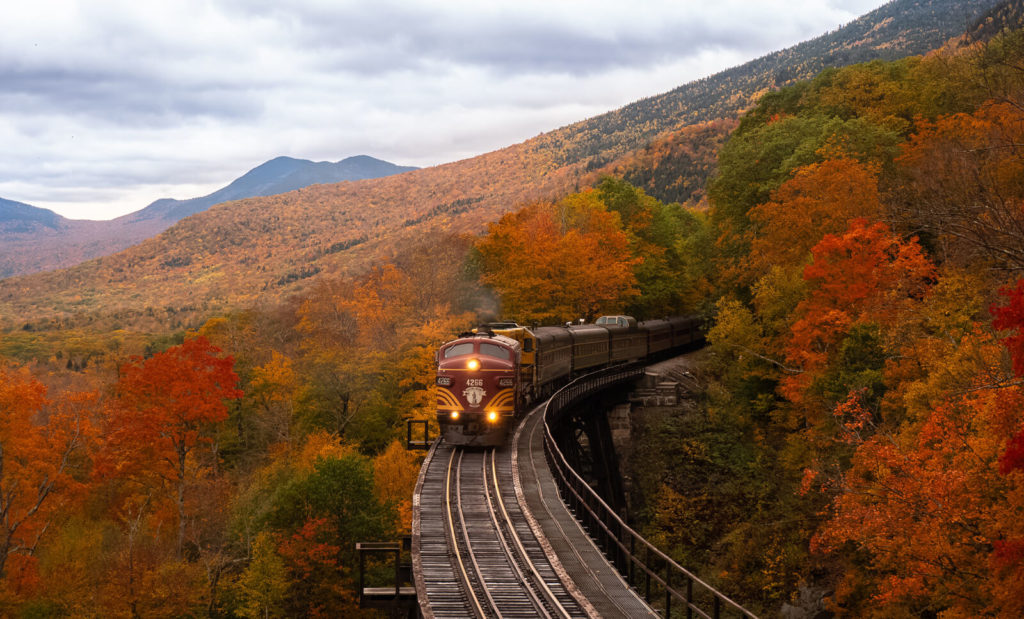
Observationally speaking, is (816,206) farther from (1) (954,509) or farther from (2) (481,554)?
(2) (481,554)

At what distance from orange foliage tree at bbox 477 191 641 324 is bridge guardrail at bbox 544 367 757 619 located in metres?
8.20

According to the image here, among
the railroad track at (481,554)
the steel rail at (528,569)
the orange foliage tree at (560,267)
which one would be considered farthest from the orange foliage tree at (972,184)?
the orange foliage tree at (560,267)

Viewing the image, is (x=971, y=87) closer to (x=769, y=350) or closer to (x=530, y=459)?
(x=769, y=350)

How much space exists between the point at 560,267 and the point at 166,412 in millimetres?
26314

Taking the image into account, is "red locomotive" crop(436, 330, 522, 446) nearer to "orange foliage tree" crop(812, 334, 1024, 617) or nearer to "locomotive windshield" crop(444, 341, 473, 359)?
"locomotive windshield" crop(444, 341, 473, 359)

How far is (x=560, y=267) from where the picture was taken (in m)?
51.9

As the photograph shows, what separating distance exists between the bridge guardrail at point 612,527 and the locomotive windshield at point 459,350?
3822mm

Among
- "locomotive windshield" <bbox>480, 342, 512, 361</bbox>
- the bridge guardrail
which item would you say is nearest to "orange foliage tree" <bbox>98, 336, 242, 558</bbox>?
the bridge guardrail

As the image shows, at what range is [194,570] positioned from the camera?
33.0 metres

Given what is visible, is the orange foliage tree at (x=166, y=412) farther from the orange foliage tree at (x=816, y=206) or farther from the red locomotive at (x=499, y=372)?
the orange foliage tree at (x=816, y=206)

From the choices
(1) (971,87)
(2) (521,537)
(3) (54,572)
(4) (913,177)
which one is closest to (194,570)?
(3) (54,572)

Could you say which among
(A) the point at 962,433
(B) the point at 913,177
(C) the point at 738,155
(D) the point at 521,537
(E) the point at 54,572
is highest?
(C) the point at 738,155

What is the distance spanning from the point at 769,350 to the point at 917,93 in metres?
21.8

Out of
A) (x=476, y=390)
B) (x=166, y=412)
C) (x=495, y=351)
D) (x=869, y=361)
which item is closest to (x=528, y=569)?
(x=476, y=390)
